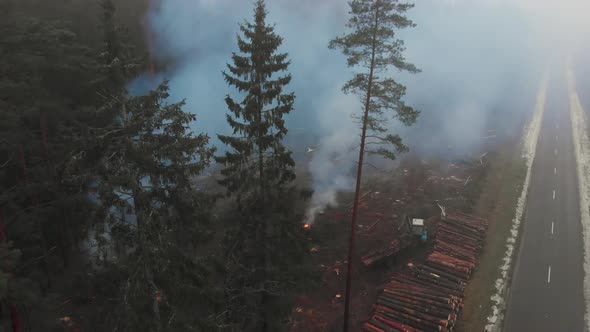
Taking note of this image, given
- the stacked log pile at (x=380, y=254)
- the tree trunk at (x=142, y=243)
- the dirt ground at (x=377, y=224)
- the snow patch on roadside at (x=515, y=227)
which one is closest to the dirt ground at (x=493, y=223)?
the snow patch on roadside at (x=515, y=227)

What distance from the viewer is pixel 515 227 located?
23.9 metres

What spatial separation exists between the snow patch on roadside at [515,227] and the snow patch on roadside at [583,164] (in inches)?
124

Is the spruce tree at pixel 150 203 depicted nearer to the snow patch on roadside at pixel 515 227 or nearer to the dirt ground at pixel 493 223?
the dirt ground at pixel 493 223

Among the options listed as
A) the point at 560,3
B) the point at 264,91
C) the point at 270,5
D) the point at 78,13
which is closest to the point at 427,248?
the point at 264,91

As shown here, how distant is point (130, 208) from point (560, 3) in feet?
477

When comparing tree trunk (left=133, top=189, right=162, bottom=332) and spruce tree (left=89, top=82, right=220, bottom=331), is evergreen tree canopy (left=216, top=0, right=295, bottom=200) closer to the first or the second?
spruce tree (left=89, top=82, right=220, bottom=331)

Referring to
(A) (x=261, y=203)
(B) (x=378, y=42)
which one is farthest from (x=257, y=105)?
(B) (x=378, y=42)

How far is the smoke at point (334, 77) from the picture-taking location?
118 ft

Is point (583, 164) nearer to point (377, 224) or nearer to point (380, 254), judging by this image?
point (377, 224)

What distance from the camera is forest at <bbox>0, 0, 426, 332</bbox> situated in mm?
8539

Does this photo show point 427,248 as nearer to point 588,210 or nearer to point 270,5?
point 588,210

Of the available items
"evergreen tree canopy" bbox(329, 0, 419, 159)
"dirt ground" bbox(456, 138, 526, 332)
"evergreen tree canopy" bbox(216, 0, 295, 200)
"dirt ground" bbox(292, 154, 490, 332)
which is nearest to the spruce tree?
"evergreen tree canopy" bbox(216, 0, 295, 200)

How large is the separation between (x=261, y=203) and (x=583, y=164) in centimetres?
3135

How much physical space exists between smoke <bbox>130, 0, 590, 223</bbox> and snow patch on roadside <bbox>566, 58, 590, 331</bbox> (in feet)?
17.2
